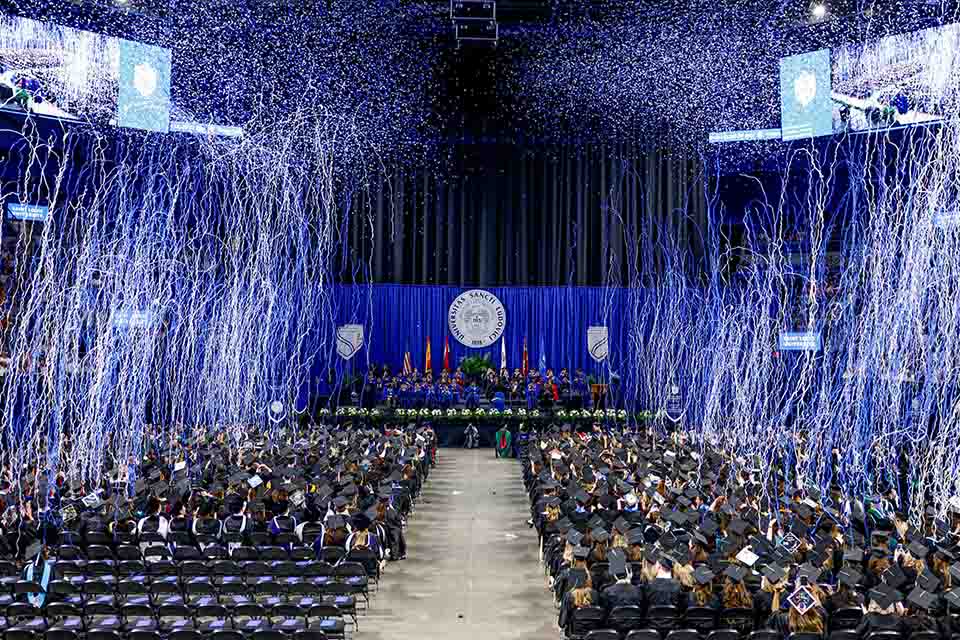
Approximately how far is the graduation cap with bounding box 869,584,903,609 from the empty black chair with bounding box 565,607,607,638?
294cm

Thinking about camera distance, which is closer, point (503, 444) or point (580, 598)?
point (580, 598)

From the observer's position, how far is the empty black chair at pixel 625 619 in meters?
11.7

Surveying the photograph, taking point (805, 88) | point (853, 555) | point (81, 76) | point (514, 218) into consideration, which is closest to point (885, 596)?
point (853, 555)

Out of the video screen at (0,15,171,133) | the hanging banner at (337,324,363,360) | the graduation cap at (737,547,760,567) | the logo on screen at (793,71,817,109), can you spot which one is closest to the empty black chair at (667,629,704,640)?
the graduation cap at (737,547,760,567)

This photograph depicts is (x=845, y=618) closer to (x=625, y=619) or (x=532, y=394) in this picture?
(x=625, y=619)

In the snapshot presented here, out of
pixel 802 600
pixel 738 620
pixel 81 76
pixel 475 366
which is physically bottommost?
pixel 738 620

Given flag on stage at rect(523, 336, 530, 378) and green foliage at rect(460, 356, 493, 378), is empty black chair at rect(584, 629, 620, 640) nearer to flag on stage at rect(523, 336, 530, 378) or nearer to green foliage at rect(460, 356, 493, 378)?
green foliage at rect(460, 356, 493, 378)

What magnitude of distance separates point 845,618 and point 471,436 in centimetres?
2063

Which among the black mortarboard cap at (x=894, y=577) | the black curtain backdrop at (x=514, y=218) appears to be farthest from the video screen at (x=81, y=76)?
the black mortarboard cap at (x=894, y=577)

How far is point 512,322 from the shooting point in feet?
134

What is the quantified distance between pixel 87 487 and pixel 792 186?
83.2 ft

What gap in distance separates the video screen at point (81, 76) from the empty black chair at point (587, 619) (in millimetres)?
21128

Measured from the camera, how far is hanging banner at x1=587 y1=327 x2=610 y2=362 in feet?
131

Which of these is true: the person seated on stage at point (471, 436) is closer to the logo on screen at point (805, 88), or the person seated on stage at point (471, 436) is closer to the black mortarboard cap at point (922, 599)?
the logo on screen at point (805, 88)
